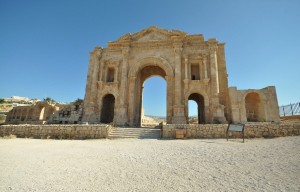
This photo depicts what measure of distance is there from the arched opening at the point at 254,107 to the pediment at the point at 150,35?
1175 cm

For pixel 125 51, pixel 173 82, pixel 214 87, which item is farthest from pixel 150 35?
pixel 214 87

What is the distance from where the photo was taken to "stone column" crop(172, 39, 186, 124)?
16.5 meters

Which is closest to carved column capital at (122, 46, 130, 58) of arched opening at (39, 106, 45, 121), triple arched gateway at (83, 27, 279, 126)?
triple arched gateway at (83, 27, 279, 126)

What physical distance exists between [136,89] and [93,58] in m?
6.99

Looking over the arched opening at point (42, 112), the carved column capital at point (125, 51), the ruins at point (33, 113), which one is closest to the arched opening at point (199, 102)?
the carved column capital at point (125, 51)

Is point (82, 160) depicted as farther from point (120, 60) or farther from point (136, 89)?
point (120, 60)

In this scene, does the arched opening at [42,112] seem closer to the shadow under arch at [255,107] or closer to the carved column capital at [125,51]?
the carved column capital at [125,51]

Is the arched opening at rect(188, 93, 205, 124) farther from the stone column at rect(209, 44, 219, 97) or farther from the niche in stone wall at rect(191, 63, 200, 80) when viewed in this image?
the stone column at rect(209, 44, 219, 97)

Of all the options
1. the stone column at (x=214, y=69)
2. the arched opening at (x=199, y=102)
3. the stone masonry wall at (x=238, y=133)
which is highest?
the stone column at (x=214, y=69)

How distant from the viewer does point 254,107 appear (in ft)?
61.8

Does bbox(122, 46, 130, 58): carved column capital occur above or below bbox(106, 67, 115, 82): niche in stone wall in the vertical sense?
above

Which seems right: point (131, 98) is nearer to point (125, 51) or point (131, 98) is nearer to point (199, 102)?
point (125, 51)

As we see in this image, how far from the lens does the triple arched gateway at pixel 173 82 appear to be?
17.1 meters

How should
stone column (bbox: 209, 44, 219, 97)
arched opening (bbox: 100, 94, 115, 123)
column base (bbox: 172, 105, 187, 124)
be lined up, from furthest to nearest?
arched opening (bbox: 100, 94, 115, 123) → stone column (bbox: 209, 44, 219, 97) → column base (bbox: 172, 105, 187, 124)
